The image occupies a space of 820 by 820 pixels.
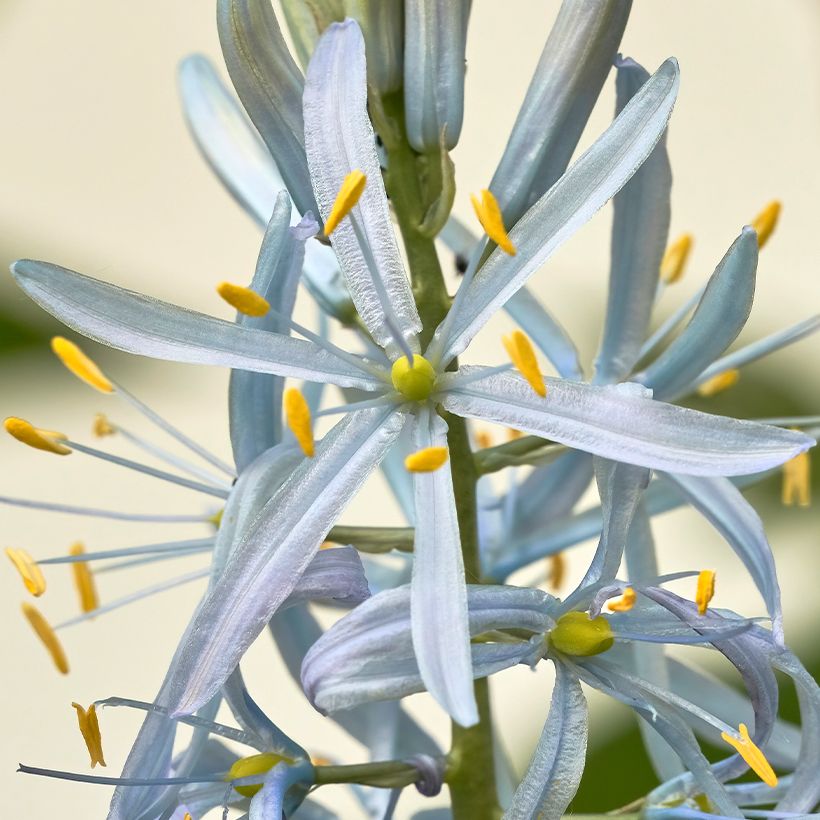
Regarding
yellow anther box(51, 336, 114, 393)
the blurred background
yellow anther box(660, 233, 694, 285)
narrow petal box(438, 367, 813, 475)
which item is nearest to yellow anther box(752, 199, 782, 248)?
yellow anther box(660, 233, 694, 285)

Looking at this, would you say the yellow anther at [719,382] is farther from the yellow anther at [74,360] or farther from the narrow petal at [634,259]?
the yellow anther at [74,360]

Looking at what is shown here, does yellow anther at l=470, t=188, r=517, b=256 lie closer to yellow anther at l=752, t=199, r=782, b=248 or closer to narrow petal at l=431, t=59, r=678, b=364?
narrow petal at l=431, t=59, r=678, b=364

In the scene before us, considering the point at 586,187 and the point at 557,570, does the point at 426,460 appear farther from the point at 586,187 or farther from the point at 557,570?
the point at 557,570

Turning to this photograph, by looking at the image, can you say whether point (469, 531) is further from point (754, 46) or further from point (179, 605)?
point (754, 46)

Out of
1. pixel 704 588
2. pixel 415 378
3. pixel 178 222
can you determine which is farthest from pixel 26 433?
pixel 178 222

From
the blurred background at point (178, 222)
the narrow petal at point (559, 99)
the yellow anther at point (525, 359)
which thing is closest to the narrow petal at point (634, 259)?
the narrow petal at point (559, 99)

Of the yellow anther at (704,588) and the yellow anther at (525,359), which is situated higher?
the yellow anther at (525,359)
